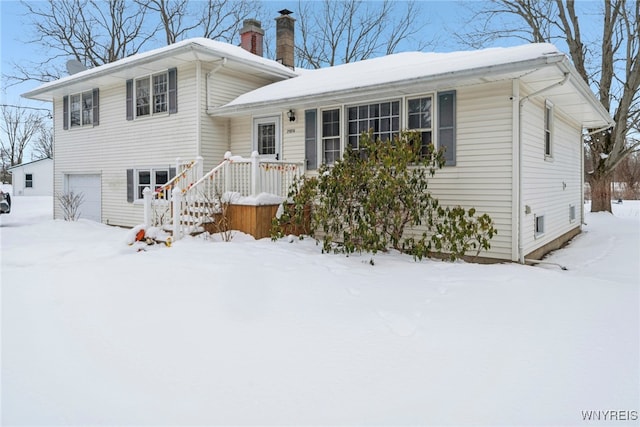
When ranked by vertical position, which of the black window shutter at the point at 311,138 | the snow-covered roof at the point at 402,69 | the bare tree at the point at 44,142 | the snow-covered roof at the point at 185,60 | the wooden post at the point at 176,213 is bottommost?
the wooden post at the point at 176,213

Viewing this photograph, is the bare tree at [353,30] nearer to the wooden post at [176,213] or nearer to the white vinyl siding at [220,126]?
the white vinyl siding at [220,126]

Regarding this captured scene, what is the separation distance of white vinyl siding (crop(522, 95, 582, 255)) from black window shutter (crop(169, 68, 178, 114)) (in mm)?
7949

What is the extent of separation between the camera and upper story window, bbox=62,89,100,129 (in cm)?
1334

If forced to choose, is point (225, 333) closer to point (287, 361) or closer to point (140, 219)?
point (287, 361)

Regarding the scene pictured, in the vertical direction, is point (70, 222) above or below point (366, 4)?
below

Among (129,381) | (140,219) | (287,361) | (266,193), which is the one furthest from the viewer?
(140,219)

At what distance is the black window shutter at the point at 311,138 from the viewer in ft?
30.6

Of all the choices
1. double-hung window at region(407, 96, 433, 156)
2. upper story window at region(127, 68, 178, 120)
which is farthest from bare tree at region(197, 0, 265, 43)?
double-hung window at region(407, 96, 433, 156)

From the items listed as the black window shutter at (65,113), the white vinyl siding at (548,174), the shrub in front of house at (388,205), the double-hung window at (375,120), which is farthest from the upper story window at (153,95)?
the white vinyl siding at (548,174)

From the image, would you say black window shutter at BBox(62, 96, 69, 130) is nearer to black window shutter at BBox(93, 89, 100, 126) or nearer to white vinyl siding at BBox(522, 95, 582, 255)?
black window shutter at BBox(93, 89, 100, 126)

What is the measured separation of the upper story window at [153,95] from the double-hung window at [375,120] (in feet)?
15.7

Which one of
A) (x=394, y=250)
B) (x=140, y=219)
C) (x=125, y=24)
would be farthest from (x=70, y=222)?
(x=125, y=24)

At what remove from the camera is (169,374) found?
315 centimetres

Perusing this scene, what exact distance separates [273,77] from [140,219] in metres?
5.33
